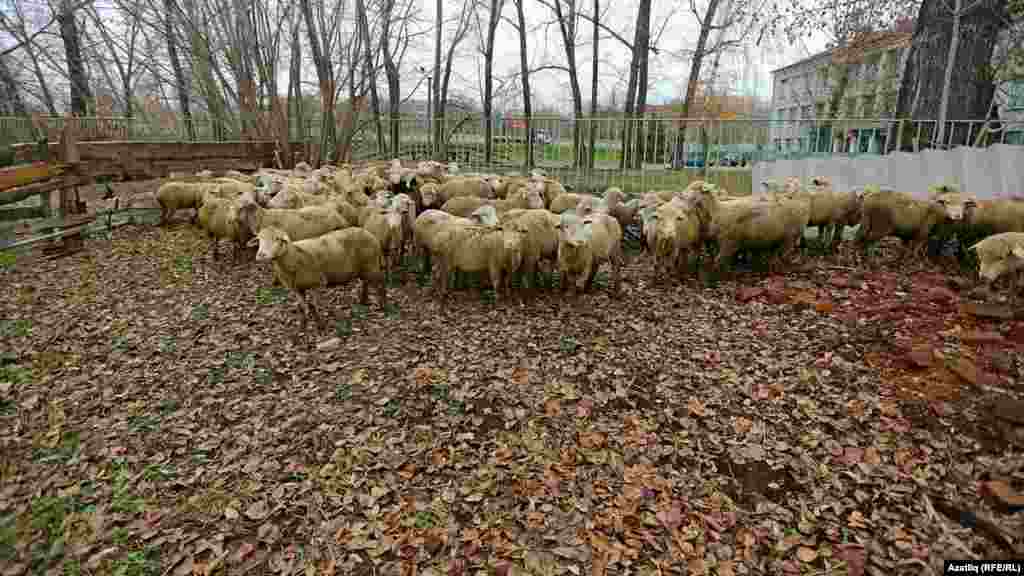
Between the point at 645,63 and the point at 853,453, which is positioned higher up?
the point at 645,63

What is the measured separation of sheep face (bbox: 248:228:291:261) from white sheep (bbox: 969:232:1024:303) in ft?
29.6

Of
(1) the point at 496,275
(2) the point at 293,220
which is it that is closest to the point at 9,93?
(2) the point at 293,220

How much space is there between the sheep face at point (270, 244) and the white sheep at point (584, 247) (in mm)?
3774

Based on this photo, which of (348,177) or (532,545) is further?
(348,177)

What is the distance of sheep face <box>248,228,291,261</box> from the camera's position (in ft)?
20.7

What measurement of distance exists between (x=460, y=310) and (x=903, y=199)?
7.62 m

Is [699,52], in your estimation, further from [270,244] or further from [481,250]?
[270,244]

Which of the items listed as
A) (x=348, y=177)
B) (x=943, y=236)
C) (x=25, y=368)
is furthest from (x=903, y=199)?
(x=25, y=368)

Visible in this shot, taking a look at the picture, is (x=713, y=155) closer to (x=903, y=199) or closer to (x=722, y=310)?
(x=903, y=199)

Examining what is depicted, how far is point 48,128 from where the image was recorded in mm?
19469

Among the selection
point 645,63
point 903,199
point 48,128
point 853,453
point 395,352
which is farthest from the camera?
point 645,63

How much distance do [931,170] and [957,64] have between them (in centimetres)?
422

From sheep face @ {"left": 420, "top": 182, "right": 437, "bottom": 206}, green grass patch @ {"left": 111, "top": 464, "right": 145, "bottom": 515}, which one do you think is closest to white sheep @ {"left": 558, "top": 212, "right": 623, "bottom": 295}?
sheep face @ {"left": 420, "top": 182, "right": 437, "bottom": 206}

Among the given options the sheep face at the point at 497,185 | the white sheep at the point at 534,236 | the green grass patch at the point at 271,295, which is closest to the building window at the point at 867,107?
the sheep face at the point at 497,185
